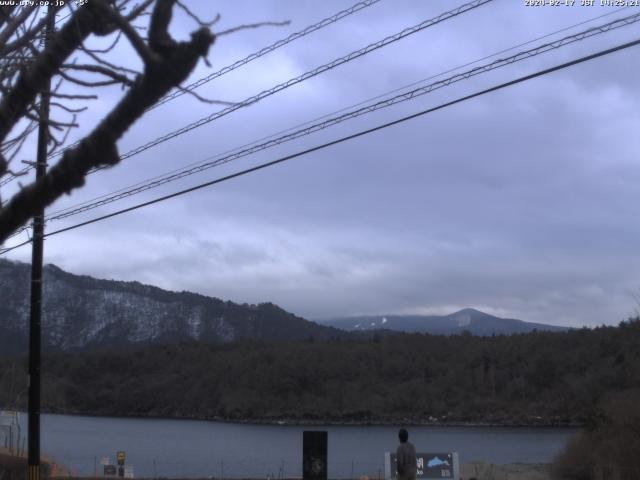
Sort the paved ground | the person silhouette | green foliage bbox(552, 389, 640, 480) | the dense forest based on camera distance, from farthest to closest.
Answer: the dense forest, the paved ground, green foliage bbox(552, 389, 640, 480), the person silhouette

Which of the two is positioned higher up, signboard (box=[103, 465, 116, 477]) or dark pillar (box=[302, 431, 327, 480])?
dark pillar (box=[302, 431, 327, 480])

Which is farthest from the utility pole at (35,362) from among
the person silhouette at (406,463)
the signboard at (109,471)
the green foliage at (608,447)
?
the signboard at (109,471)

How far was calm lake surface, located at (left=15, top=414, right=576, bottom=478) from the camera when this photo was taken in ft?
180

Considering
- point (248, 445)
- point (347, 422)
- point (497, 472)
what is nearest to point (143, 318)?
point (347, 422)

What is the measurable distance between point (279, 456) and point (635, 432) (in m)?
34.0

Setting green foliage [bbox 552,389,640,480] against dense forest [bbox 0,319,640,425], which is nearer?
green foliage [bbox 552,389,640,480]

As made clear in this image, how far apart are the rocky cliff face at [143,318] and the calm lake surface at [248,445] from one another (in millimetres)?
39245

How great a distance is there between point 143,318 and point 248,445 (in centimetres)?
A: 10739

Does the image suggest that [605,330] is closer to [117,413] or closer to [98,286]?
[117,413]

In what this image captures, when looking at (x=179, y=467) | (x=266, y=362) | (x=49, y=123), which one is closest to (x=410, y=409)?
(x=266, y=362)

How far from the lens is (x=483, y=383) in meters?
102

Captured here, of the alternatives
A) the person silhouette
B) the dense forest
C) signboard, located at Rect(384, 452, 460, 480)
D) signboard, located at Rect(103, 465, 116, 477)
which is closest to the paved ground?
signboard, located at Rect(384, 452, 460, 480)

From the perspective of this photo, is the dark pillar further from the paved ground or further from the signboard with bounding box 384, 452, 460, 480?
the paved ground

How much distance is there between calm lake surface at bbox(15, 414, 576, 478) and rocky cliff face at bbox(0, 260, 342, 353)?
39.2 meters
